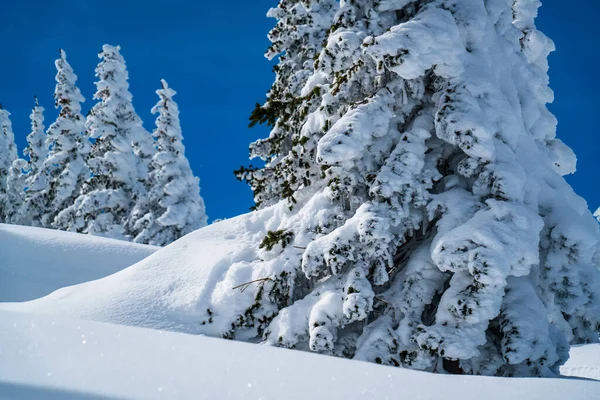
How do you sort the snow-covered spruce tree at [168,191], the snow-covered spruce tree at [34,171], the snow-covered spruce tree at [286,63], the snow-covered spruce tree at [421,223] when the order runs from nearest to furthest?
the snow-covered spruce tree at [421,223], the snow-covered spruce tree at [286,63], the snow-covered spruce tree at [168,191], the snow-covered spruce tree at [34,171]

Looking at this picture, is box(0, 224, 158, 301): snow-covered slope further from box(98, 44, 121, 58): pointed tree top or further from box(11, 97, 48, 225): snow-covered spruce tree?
box(11, 97, 48, 225): snow-covered spruce tree

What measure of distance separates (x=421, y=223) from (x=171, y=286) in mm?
4338

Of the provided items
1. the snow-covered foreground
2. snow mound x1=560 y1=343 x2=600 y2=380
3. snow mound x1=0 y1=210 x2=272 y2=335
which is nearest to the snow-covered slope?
snow mound x1=0 y1=210 x2=272 y2=335

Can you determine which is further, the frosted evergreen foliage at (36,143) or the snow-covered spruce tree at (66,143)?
the frosted evergreen foliage at (36,143)

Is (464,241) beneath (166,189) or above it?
beneath

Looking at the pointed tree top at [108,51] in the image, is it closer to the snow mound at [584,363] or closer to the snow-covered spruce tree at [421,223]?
the snow-covered spruce tree at [421,223]

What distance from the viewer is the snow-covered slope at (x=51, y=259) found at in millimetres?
A: 13453

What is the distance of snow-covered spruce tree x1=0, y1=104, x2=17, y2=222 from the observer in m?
39.6

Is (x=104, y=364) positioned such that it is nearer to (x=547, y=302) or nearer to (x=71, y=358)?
(x=71, y=358)

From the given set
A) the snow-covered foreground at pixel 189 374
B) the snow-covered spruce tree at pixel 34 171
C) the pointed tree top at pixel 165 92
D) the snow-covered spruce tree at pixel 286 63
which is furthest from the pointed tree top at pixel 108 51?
the snow-covered foreground at pixel 189 374

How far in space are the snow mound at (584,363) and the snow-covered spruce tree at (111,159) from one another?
2323 cm

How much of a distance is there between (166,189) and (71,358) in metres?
24.5

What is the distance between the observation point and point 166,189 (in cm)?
2652

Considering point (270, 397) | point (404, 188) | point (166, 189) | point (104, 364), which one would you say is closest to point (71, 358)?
point (104, 364)
